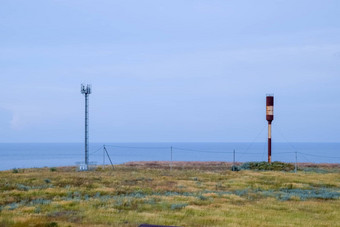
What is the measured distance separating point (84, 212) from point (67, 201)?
2535 mm

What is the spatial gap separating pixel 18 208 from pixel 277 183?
16960 mm

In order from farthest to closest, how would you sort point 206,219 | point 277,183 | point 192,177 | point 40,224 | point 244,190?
point 192,177 → point 277,183 → point 244,190 → point 206,219 → point 40,224

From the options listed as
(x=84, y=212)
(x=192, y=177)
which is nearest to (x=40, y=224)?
(x=84, y=212)

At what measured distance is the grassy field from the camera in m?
15.5

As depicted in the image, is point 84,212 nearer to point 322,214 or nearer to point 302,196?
point 322,214

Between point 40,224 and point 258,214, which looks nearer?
point 40,224

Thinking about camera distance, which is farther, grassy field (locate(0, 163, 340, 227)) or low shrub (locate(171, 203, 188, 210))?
low shrub (locate(171, 203, 188, 210))

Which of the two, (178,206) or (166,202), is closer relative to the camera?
(178,206)

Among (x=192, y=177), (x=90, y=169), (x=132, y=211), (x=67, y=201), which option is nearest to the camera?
(x=132, y=211)

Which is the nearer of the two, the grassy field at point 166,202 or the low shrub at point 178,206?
the grassy field at point 166,202

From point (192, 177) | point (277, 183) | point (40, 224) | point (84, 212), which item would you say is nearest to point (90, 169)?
point (192, 177)

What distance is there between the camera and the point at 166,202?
19.4 m

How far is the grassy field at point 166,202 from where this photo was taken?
15501mm

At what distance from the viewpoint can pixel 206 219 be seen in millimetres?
15727
